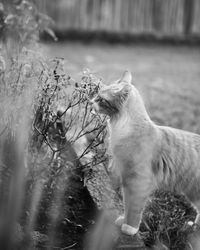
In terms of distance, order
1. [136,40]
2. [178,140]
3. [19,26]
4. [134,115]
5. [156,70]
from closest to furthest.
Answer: [134,115]
[178,140]
[19,26]
[156,70]
[136,40]

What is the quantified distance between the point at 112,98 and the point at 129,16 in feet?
23.2

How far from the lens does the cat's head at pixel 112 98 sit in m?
3.55

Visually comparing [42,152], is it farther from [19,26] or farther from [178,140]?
[19,26]

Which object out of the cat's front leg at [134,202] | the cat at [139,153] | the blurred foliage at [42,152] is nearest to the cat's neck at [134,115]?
the cat at [139,153]

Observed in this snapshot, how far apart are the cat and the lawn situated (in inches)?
69.2

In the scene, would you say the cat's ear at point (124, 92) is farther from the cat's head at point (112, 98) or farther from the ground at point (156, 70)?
the ground at point (156, 70)

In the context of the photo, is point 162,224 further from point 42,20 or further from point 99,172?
point 42,20

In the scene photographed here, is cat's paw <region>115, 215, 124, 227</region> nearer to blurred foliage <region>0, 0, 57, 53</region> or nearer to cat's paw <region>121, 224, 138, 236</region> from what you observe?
cat's paw <region>121, 224, 138, 236</region>

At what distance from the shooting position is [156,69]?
28.1ft

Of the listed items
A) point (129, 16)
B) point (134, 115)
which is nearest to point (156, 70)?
point (129, 16)

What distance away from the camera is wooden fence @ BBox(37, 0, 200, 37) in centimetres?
979

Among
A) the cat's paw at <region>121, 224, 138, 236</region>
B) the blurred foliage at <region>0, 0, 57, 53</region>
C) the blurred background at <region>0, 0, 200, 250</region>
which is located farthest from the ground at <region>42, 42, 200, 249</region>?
the cat's paw at <region>121, 224, 138, 236</region>

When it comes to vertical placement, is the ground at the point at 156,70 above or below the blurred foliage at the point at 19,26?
below

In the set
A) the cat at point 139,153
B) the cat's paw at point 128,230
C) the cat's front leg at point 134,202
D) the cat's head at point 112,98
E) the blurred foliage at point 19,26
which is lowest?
the cat's paw at point 128,230
